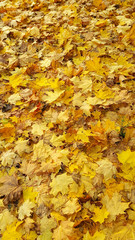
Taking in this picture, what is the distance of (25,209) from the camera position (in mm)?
1691

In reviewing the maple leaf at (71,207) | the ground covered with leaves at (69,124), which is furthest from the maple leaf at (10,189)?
the maple leaf at (71,207)

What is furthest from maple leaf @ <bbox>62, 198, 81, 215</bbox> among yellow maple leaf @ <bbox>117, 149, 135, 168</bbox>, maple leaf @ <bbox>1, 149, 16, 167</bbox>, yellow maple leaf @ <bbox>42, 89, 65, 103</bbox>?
yellow maple leaf @ <bbox>42, 89, 65, 103</bbox>

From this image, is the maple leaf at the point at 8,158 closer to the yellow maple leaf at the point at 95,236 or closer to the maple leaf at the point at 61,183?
the maple leaf at the point at 61,183

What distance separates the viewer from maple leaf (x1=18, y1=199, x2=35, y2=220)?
65.4 inches

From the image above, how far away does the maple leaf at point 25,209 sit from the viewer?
1662mm

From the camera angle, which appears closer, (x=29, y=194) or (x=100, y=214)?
(x=100, y=214)

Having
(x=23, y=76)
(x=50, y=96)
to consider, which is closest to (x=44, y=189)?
(x=50, y=96)

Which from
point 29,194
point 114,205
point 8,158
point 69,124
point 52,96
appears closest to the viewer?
point 114,205

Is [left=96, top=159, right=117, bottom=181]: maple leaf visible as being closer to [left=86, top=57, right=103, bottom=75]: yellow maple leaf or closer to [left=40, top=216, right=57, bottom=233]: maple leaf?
[left=40, top=216, right=57, bottom=233]: maple leaf

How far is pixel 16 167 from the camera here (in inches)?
77.4

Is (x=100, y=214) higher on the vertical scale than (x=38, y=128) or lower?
lower

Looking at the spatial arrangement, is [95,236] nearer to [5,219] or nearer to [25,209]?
[25,209]

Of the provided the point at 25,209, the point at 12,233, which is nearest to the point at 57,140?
the point at 25,209

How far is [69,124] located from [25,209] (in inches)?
38.7
